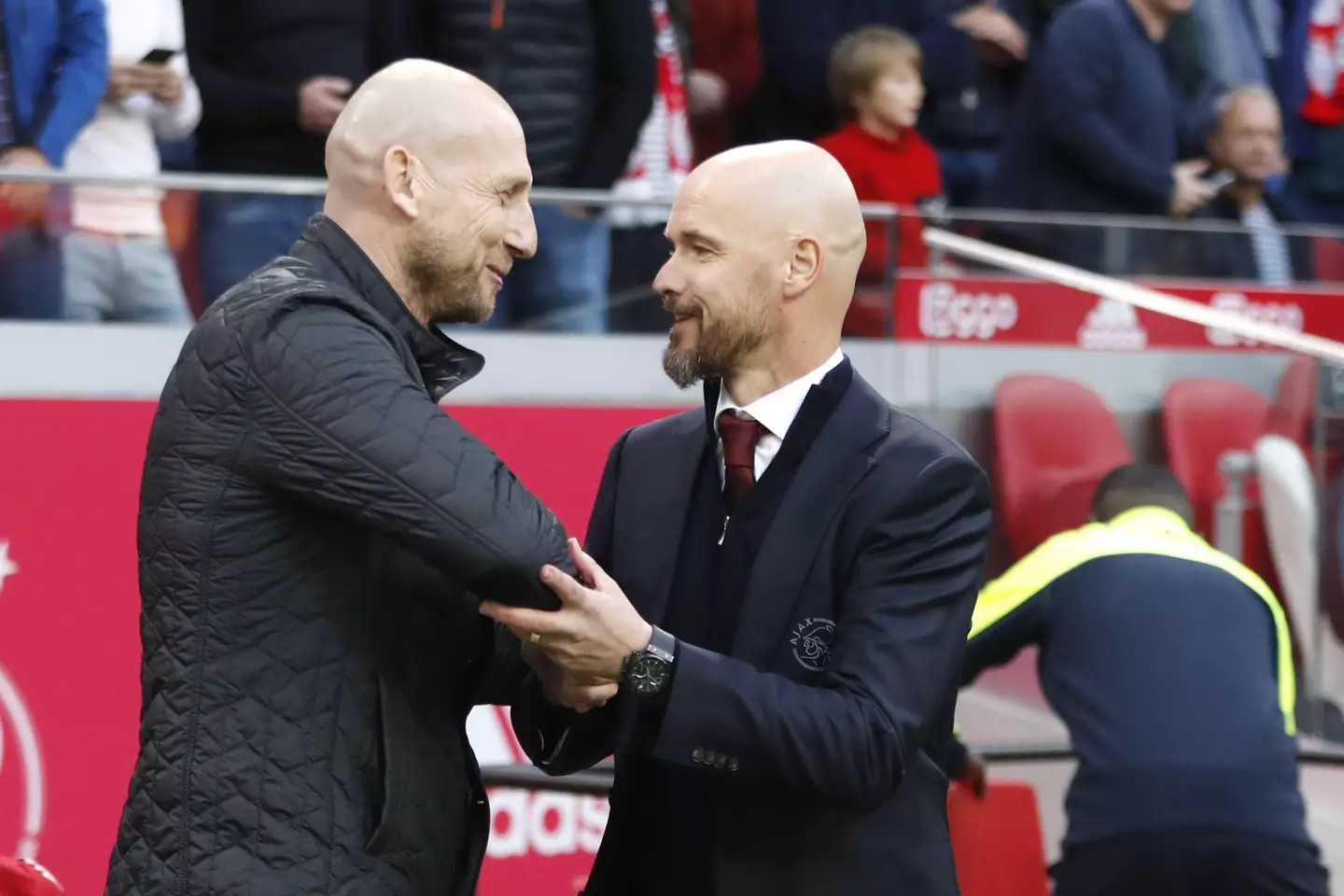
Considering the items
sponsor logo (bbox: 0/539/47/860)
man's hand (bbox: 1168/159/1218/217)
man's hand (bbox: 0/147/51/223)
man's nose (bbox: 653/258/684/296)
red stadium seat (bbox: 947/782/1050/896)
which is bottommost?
red stadium seat (bbox: 947/782/1050/896)

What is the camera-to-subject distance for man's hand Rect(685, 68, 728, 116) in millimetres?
5938

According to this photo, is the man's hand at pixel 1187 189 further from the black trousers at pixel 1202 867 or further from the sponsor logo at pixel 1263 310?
the black trousers at pixel 1202 867

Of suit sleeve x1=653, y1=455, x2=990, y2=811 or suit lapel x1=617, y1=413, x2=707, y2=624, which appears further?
suit lapel x1=617, y1=413, x2=707, y2=624

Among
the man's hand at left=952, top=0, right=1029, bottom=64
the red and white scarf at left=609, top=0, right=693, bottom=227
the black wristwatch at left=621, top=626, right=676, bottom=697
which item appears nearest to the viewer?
the black wristwatch at left=621, top=626, right=676, bottom=697

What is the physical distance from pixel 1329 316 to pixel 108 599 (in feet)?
12.0

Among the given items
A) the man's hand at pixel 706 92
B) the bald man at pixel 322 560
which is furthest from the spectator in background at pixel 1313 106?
the bald man at pixel 322 560

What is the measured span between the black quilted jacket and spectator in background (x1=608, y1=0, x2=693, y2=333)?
2.33 meters

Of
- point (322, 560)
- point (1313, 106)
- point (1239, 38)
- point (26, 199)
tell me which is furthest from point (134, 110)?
point (1313, 106)

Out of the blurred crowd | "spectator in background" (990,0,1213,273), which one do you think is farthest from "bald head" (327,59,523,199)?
"spectator in background" (990,0,1213,273)

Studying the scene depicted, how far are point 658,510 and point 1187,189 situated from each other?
4428mm

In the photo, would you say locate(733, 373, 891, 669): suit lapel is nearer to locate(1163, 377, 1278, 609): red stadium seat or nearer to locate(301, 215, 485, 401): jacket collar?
locate(301, 215, 485, 401): jacket collar

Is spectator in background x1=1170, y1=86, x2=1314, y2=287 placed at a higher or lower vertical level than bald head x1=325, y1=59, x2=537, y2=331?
lower

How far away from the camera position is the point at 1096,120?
6082 millimetres

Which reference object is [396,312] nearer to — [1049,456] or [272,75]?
[1049,456]
